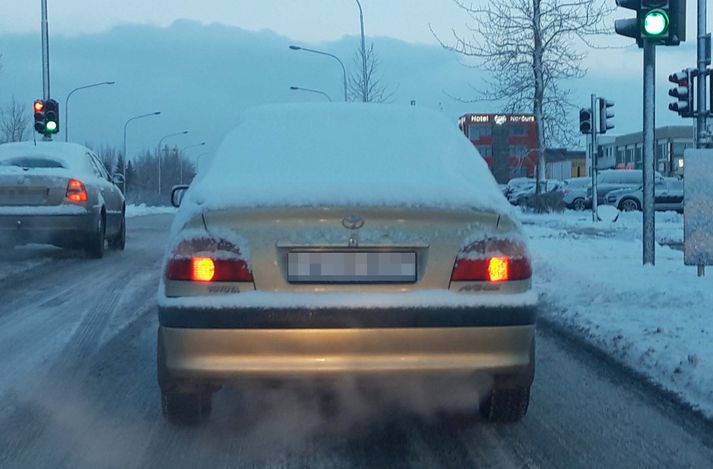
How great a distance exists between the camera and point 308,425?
→ 15.8ft

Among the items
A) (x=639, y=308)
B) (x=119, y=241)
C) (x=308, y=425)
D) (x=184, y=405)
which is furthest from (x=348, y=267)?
(x=119, y=241)

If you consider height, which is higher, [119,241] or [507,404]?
[119,241]

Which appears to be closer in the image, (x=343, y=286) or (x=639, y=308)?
(x=343, y=286)

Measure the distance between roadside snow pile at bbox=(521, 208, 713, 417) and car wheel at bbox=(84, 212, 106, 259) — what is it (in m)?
6.10

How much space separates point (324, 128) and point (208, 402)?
64.8 inches

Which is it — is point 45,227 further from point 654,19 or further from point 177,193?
point 654,19

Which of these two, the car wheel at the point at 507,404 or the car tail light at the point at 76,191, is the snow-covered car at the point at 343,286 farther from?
the car tail light at the point at 76,191

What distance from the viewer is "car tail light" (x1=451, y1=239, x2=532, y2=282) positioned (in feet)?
13.9

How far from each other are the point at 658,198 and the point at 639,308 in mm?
28051

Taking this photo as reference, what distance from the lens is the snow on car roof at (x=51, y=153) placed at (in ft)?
42.9

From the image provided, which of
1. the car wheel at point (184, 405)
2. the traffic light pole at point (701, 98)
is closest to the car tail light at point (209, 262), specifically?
the car wheel at point (184, 405)

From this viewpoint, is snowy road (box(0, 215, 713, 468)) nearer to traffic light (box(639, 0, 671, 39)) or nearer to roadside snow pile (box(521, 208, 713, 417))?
roadside snow pile (box(521, 208, 713, 417))

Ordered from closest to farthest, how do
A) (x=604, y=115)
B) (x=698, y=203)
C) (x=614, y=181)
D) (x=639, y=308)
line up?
(x=639, y=308) → (x=698, y=203) → (x=604, y=115) → (x=614, y=181)

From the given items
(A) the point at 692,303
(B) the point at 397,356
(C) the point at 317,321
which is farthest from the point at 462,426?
(A) the point at 692,303
